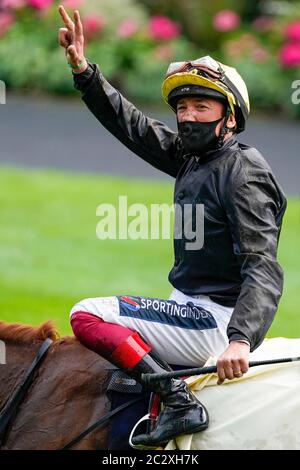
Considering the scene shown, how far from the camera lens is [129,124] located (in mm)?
5410

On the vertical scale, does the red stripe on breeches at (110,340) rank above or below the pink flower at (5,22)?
below

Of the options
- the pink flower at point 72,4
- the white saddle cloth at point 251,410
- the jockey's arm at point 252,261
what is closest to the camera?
the jockey's arm at point 252,261

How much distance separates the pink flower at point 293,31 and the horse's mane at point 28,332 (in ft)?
48.3

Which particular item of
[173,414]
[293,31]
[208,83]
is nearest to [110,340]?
[173,414]

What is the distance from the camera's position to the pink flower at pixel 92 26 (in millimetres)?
20125

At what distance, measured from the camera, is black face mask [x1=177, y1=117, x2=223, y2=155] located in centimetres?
484

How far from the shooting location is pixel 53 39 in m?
20.0

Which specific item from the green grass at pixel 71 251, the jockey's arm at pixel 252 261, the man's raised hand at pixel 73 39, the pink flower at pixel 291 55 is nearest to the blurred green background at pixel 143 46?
the pink flower at pixel 291 55

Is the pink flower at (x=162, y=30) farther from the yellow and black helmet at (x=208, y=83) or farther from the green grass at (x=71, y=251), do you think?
the yellow and black helmet at (x=208, y=83)

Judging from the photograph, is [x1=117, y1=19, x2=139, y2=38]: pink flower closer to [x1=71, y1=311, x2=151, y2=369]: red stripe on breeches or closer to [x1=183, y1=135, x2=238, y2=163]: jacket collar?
[x1=183, y1=135, x2=238, y2=163]: jacket collar

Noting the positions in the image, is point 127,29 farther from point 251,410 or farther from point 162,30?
point 251,410

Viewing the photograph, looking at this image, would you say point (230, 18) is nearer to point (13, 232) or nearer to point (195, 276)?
point (13, 232)

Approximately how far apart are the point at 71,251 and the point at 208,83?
8286 millimetres

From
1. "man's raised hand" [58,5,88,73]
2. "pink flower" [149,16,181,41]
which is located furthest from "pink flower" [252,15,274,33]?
"man's raised hand" [58,5,88,73]
